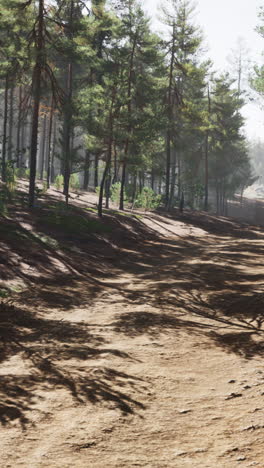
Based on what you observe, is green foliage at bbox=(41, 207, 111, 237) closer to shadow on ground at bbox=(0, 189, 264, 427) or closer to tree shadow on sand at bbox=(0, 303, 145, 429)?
shadow on ground at bbox=(0, 189, 264, 427)

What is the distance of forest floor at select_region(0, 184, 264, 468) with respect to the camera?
4.32 metres

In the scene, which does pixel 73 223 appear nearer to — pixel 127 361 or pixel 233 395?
pixel 127 361

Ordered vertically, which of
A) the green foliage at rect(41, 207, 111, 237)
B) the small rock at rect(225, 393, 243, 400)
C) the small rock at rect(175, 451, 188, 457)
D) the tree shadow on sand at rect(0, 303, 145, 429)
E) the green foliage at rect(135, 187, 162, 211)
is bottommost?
the tree shadow on sand at rect(0, 303, 145, 429)

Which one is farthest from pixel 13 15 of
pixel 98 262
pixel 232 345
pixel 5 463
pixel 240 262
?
pixel 5 463

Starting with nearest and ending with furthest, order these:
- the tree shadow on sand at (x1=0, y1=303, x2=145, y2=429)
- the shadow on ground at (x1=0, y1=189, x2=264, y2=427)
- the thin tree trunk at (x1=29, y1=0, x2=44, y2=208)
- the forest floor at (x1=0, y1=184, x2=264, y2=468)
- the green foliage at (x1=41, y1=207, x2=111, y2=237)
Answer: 1. the forest floor at (x1=0, y1=184, x2=264, y2=468)
2. the tree shadow on sand at (x1=0, y1=303, x2=145, y2=429)
3. the shadow on ground at (x1=0, y1=189, x2=264, y2=427)
4. the green foliage at (x1=41, y1=207, x2=111, y2=237)
5. the thin tree trunk at (x1=29, y1=0, x2=44, y2=208)

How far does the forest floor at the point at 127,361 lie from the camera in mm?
4316

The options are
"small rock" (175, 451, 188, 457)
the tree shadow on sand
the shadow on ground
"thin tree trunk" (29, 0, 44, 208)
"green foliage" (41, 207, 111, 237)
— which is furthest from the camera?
"thin tree trunk" (29, 0, 44, 208)

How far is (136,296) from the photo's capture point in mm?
11117

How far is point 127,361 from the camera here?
6.71 m

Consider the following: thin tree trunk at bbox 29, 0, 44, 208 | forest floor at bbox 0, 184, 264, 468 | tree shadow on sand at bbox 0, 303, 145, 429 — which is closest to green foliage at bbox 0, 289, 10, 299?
forest floor at bbox 0, 184, 264, 468

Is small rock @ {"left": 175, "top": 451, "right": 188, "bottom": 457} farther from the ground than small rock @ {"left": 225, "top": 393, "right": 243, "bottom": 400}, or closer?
closer

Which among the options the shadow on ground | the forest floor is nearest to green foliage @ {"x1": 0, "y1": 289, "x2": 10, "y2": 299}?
the forest floor

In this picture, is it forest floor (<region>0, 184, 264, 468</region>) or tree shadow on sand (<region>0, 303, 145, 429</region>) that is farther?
tree shadow on sand (<region>0, 303, 145, 429</region>)

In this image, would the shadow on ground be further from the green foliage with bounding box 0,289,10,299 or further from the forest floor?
the green foliage with bounding box 0,289,10,299
